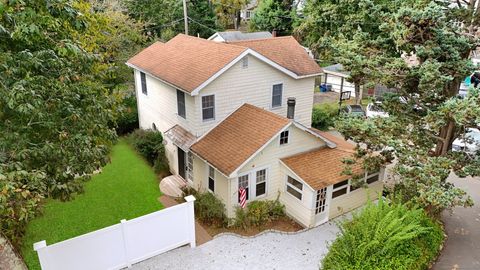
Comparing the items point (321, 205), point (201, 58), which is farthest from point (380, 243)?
point (201, 58)

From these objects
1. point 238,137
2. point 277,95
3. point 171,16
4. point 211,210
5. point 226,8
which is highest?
point 226,8

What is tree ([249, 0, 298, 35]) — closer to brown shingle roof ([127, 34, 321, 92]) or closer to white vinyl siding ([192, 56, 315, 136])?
brown shingle roof ([127, 34, 321, 92])

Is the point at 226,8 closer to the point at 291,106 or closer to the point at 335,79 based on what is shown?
the point at 335,79

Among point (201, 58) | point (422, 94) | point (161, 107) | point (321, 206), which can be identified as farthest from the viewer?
point (161, 107)

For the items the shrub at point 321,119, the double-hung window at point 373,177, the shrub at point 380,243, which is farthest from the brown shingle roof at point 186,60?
the shrub at point 321,119

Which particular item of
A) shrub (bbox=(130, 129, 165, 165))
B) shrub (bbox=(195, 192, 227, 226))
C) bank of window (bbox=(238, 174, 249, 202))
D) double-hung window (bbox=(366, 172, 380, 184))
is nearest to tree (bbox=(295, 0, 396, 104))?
double-hung window (bbox=(366, 172, 380, 184))

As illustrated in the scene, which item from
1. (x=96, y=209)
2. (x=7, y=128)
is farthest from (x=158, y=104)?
(x=7, y=128)
